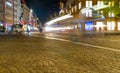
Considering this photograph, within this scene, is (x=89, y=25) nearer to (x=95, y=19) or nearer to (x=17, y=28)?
(x=95, y=19)

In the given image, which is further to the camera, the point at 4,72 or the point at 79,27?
the point at 79,27

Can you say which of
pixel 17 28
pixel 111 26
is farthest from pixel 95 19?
pixel 17 28

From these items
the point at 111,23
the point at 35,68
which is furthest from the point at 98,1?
the point at 35,68

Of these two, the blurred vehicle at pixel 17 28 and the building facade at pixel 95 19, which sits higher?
the building facade at pixel 95 19

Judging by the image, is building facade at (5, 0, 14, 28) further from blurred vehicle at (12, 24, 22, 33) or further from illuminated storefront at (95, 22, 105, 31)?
blurred vehicle at (12, 24, 22, 33)

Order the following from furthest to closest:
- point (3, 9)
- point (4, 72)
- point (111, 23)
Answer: point (3, 9) < point (111, 23) < point (4, 72)

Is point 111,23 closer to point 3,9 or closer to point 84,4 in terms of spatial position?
point 84,4

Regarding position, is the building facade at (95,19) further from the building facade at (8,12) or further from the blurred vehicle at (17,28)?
the building facade at (8,12)

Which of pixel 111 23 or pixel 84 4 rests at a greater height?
pixel 84 4

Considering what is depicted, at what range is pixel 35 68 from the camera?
7570 millimetres

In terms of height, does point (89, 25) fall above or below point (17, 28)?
above

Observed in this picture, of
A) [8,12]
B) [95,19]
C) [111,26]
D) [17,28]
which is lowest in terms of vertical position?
[17,28]

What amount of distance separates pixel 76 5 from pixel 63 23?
24.8 meters

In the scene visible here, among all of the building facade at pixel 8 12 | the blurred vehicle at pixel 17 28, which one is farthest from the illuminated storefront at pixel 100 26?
the building facade at pixel 8 12
